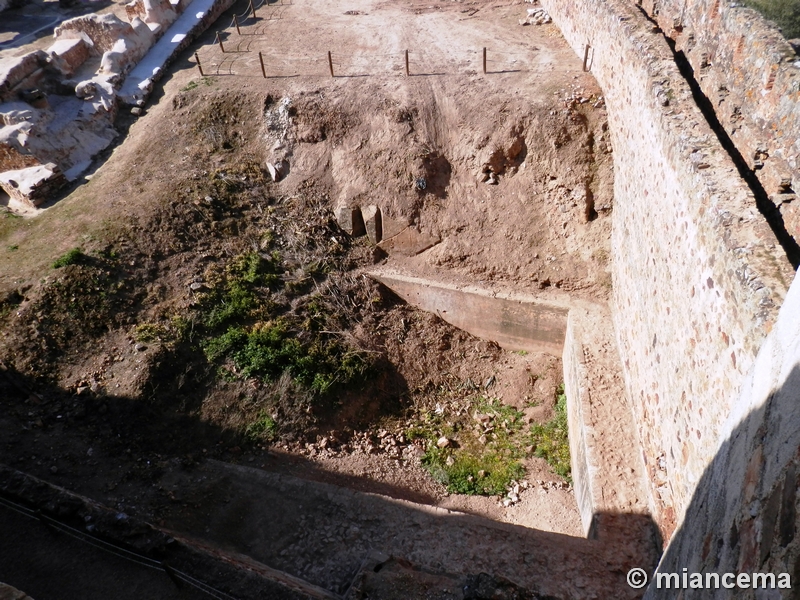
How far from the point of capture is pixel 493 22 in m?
13.9

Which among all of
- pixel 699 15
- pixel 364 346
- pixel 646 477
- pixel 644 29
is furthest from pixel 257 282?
pixel 699 15

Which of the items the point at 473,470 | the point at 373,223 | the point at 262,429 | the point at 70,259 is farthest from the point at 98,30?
the point at 473,470

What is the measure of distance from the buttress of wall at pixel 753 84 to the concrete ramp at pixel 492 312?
157 inches

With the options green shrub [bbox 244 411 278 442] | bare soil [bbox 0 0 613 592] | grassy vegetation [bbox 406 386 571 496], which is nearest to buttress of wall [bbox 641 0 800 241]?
bare soil [bbox 0 0 613 592]

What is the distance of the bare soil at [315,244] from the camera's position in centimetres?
809

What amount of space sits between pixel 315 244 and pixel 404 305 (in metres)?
2.25

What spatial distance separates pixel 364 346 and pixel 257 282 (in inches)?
94.4

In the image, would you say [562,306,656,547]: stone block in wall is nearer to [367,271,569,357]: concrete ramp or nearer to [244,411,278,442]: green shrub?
[367,271,569,357]: concrete ramp

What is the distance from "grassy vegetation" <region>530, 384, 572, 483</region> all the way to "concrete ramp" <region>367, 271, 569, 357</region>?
124 centimetres

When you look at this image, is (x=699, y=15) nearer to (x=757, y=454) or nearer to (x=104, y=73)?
(x=757, y=454)

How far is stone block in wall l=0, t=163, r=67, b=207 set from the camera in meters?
10.5

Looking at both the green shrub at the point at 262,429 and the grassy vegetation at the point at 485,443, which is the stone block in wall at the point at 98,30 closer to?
the green shrub at the point at 262,429

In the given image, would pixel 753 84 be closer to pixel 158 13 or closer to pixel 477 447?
pixel 477 447

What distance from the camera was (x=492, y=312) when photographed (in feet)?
33.8
